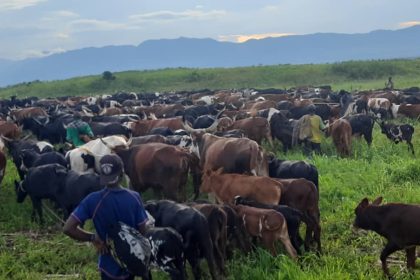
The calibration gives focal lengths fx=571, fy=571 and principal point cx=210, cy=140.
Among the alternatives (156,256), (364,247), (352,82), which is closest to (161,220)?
(156,256)

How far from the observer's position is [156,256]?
6738 mm

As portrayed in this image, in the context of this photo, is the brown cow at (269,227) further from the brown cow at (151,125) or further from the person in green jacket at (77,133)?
the brown cow at (151,125)

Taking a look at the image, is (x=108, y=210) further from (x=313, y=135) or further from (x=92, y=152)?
(x=313, y=135)

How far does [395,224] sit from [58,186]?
243 inches

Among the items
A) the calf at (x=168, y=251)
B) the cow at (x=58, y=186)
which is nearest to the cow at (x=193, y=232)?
the calf at (x=168, y=251)

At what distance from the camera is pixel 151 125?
18391mm

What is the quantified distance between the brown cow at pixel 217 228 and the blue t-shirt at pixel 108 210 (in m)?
2.08

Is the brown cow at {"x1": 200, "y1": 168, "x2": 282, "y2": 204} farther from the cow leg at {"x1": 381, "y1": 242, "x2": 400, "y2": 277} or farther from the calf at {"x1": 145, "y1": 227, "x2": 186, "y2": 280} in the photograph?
the calf at {"x1": 145, "y1": 227, "x2": 186, "y2": 280}

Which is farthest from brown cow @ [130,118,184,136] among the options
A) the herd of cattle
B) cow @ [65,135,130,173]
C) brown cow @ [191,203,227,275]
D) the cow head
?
the cow head

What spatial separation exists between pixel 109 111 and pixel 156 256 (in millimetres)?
19051

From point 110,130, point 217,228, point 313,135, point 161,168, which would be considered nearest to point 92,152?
point 161,168

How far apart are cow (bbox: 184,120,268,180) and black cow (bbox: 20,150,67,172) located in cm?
310

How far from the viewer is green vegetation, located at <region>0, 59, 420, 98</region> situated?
178ft

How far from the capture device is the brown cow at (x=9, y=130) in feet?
60.9
